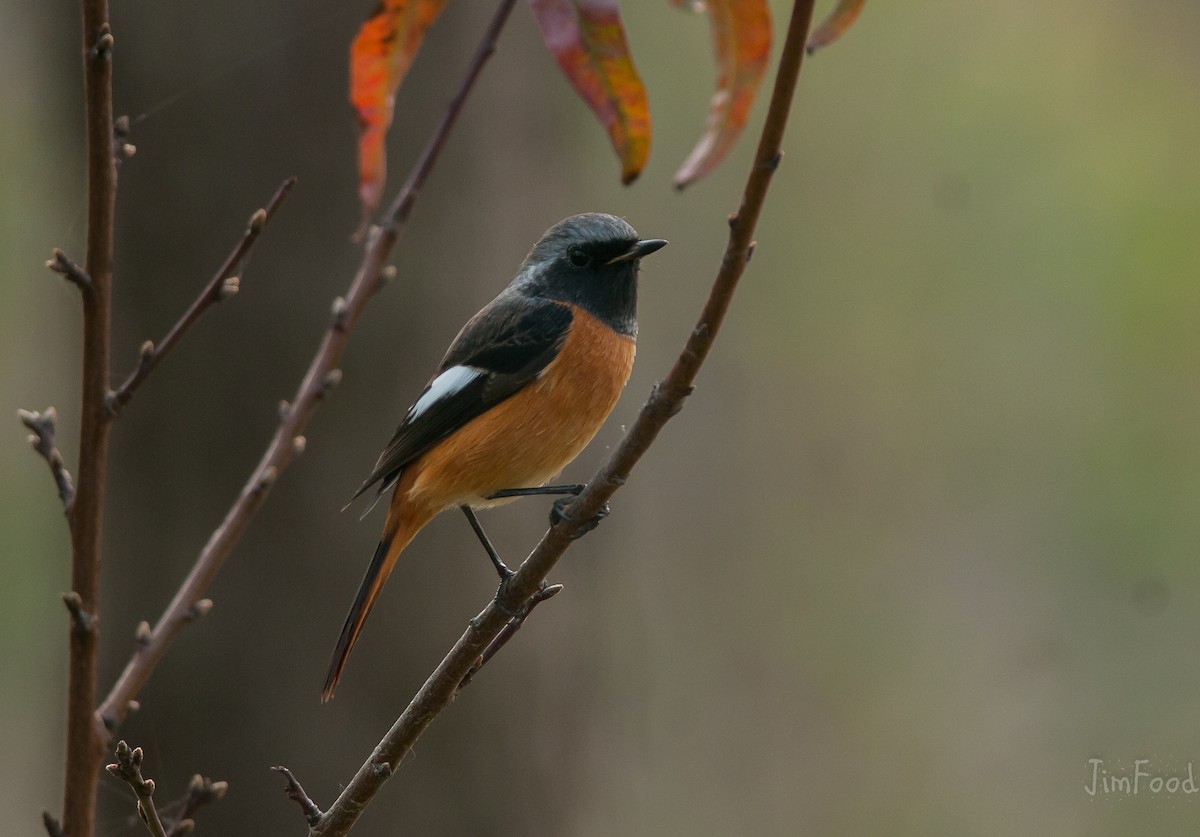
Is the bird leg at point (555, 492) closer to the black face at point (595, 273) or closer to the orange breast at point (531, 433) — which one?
the orange breast at point (531, 433)

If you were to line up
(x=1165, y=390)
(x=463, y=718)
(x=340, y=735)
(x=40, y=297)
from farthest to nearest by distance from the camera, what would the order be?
(x=1165, y=390) → (x=40, y=297) → (x=463, y=718) → (x=340, y=735)

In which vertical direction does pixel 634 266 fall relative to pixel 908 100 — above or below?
below

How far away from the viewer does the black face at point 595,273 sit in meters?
3.39

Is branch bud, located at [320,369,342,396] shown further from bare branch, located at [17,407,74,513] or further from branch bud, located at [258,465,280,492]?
bare branch, located at [17,407,74,513]

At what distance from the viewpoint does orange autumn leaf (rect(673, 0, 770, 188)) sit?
51.8 inches

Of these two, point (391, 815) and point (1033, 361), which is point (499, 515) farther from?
point (1033, 361)

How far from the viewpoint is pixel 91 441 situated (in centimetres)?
122

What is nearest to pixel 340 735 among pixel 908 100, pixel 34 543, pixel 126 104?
pixel 126 104

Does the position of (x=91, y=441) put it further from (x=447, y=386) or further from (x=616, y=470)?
(x=447, y=386)

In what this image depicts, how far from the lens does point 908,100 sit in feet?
32.9

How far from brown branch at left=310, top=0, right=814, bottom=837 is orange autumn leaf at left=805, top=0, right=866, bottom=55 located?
0.14 ft

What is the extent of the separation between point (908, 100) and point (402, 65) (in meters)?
9.55

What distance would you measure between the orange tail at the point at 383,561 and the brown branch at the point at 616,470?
2.70ft

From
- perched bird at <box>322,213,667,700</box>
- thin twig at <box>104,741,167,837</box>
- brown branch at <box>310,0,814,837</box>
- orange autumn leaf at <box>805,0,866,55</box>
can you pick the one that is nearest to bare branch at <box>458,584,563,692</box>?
brown branch at <box>310,0,814,837</box>
